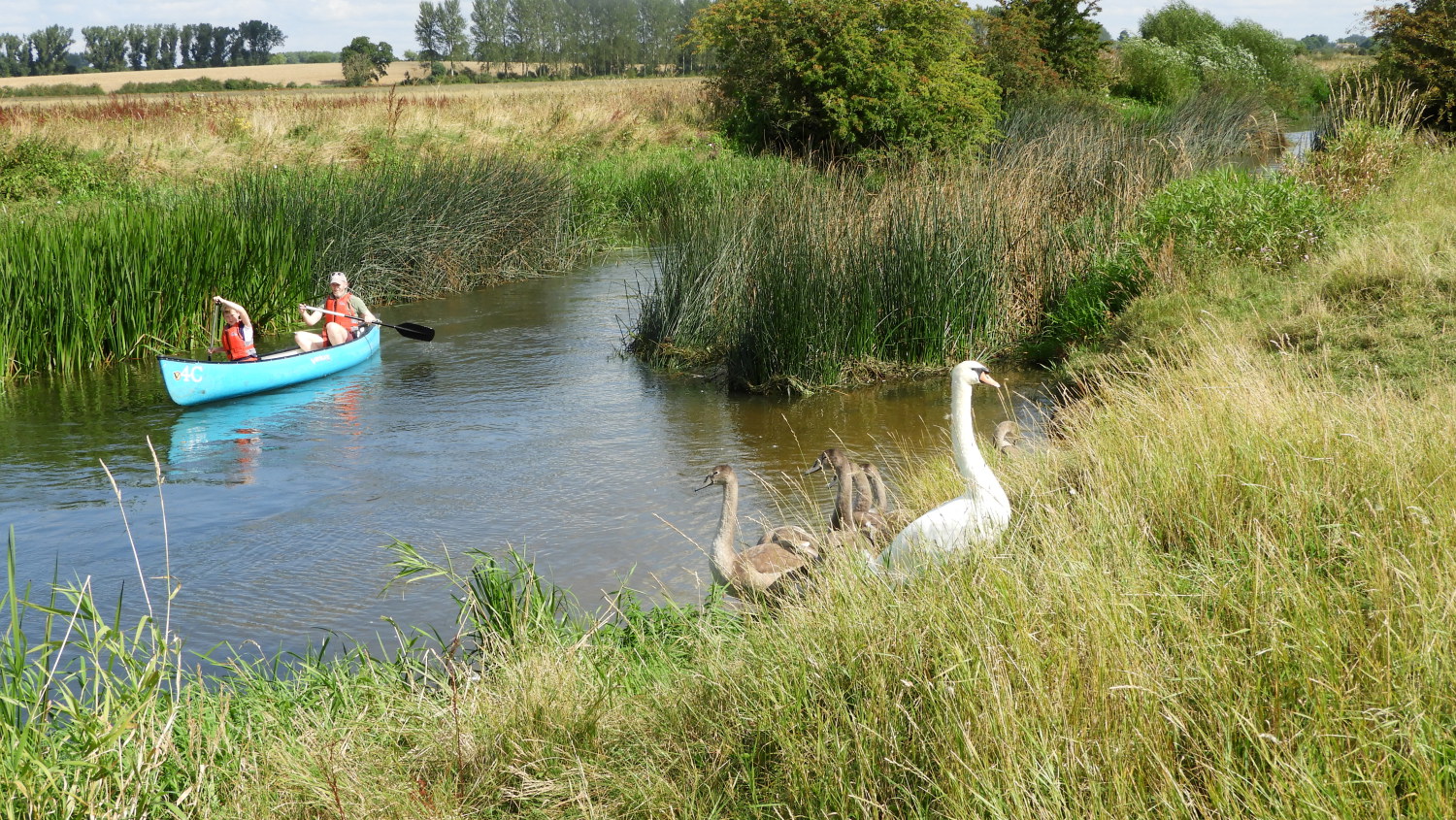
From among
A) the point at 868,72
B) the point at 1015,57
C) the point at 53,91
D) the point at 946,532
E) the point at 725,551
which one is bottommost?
the point at 725,551

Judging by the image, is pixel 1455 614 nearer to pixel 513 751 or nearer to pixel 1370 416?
pixel 1370 416

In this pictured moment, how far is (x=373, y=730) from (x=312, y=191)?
1654 cm

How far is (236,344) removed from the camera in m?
14.4

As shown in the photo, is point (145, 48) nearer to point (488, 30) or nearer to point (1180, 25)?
point (488, 30)

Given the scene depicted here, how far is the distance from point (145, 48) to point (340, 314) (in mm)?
133177

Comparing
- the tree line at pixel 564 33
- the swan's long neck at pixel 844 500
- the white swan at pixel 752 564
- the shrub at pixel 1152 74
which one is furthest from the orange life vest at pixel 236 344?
the tree line at pixel 564 33

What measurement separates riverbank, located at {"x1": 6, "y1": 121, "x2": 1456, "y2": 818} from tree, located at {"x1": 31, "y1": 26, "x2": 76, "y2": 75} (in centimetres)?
13083

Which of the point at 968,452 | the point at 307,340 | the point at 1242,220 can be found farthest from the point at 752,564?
the point at 307,340

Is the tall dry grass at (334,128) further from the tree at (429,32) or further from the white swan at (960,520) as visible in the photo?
the tree at (429,32)

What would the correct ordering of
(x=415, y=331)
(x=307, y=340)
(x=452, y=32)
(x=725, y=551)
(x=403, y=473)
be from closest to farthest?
(x=725, y=551) → (x=403, y=473) → (x=307, y=340) → (x=415, y=331) → (x=452, y=32)

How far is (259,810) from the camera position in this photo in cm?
368

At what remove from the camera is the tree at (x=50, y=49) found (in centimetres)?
11525

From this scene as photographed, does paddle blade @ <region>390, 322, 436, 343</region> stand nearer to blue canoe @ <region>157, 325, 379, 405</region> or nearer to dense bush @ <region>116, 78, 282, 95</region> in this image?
blue canoe @ <region>157, 325, 379, 405</region>

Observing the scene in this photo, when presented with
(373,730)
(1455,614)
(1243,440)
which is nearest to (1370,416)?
(1243,440)
